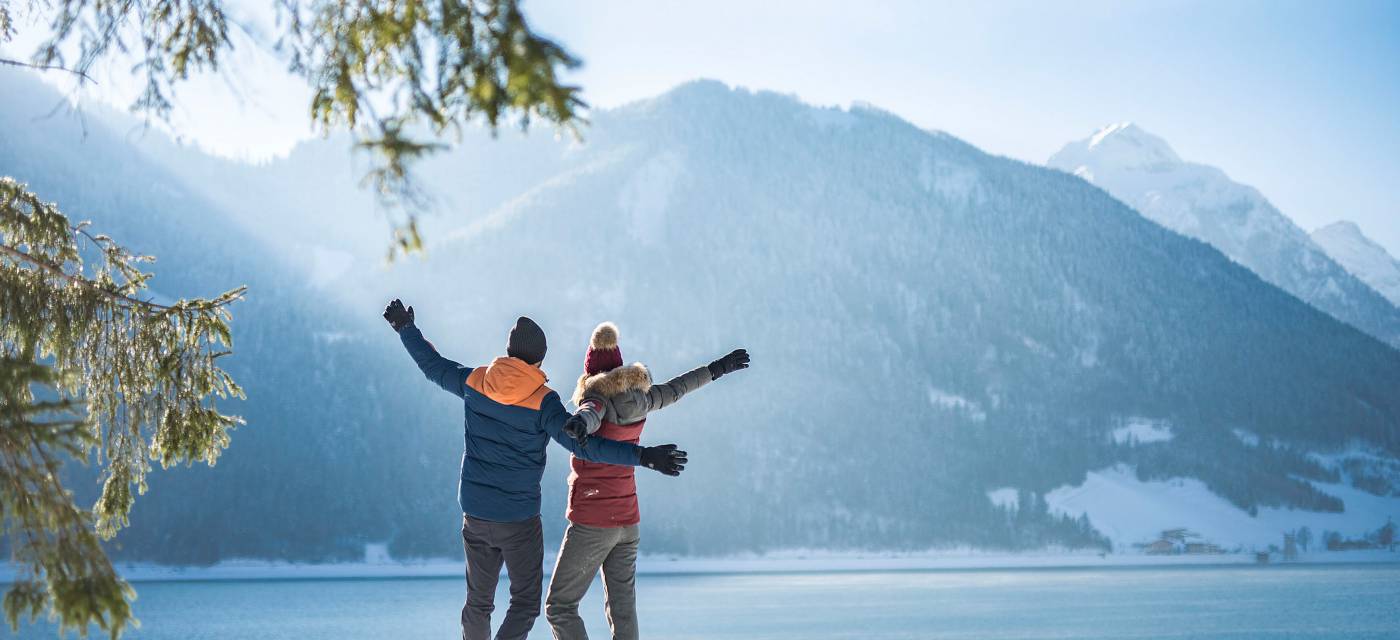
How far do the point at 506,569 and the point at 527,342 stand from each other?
3.50 feet

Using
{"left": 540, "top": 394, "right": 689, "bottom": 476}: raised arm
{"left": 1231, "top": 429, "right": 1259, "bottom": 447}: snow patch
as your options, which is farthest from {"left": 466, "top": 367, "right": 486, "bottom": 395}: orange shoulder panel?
{"left": 1231, "top": 429, "right": 1259, "bottom": 447}: snow patch

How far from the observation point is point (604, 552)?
5.29 m

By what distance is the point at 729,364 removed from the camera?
570 cm

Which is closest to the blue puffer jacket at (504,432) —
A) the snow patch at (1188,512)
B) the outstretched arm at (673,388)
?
the outstretched arm at (673,388)

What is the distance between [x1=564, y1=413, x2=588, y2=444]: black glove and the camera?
4.73 meters

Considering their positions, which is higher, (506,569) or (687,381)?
(687,381)

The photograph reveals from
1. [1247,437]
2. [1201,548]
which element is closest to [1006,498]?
[1201,548]

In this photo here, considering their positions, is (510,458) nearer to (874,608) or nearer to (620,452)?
(620,452)

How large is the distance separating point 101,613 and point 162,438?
2619 millimetres

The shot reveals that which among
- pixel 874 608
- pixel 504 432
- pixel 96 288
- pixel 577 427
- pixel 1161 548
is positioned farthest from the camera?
pixel 1161 548

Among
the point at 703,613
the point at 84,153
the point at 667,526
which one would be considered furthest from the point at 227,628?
the point at 84,153

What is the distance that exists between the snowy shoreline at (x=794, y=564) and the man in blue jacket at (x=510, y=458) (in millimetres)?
135269

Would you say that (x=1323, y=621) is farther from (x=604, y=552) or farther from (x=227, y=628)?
(x=604, y=552)

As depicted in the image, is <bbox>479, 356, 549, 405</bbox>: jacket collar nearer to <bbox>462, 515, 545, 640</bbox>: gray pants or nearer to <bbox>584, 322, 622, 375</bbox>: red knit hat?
<bbox>584, 322, 622, 375</bbox>: red knit hat
